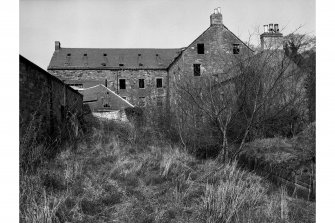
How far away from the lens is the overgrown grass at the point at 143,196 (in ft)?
13.1

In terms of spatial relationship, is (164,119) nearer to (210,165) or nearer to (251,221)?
(210,165)

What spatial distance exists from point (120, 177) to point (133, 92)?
26517 mm

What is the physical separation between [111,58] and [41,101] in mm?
26280

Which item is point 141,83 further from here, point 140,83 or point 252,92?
point 252,92

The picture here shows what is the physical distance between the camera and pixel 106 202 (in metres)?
4.70

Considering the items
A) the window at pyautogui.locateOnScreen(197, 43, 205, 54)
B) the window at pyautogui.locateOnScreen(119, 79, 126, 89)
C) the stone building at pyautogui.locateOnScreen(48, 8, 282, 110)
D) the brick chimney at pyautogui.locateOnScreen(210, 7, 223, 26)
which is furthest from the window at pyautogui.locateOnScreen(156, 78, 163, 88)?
the brick chimney at pyautogui.locateOnScreen(210, 7, 223, 26)

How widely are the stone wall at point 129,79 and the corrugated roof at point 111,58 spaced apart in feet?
2.05

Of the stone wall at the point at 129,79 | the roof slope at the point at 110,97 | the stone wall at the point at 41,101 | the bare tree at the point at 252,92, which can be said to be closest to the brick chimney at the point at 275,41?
the bare tree at the point at 252,92

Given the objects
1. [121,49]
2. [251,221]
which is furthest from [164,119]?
[121,49]

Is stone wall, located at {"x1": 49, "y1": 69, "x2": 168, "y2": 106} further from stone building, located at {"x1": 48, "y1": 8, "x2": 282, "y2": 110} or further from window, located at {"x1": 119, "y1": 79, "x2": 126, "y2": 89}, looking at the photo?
window, located at {"x1": 119, "y1": 79, "x2": 126, "y2": 89}

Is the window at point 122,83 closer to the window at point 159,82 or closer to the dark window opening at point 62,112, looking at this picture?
the window at point 159,82

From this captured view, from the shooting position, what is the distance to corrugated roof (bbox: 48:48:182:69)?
31812 millimetres

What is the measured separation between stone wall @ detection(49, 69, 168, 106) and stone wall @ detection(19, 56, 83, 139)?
20278mm

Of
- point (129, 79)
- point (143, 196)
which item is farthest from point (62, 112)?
point (129, 79)
